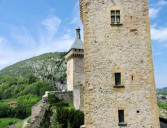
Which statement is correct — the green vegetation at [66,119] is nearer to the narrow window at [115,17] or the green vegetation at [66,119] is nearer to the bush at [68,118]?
the bush at [68,118]

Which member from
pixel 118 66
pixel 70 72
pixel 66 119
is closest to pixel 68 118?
pixel 66 119

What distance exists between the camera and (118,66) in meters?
8.92

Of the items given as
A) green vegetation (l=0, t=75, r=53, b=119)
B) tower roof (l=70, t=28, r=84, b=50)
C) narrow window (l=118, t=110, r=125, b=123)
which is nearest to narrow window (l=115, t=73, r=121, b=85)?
narrow window (l=118, t=110, r=125, b=123)

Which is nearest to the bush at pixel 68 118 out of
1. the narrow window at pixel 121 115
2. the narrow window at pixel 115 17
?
the narrow window at pixel 121 115

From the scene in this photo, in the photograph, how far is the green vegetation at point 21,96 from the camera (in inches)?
2057

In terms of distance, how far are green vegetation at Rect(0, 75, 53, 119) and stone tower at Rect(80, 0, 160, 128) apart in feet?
161

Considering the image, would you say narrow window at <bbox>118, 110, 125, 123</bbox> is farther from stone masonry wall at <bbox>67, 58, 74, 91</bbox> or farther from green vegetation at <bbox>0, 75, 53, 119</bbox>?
green vegetation at <bbox>0, 75, 53, 119</bbox>

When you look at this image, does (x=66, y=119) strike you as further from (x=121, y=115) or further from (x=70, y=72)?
(x=70, y=72)

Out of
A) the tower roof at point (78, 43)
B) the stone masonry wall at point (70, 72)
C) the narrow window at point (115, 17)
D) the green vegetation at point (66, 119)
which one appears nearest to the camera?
the narrow window at point (115, 17)

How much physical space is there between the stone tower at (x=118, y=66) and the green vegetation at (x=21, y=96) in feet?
161

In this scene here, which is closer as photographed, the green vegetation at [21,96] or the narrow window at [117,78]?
the narrow window at [117,78]

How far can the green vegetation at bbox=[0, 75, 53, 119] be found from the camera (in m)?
52.2

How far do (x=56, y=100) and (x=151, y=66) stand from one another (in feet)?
50.5

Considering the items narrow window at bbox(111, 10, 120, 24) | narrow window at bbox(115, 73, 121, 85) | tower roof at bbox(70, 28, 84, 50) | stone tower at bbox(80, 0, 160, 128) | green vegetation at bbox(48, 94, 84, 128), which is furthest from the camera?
tower roof at bbox(70, 28, 84, 50)
